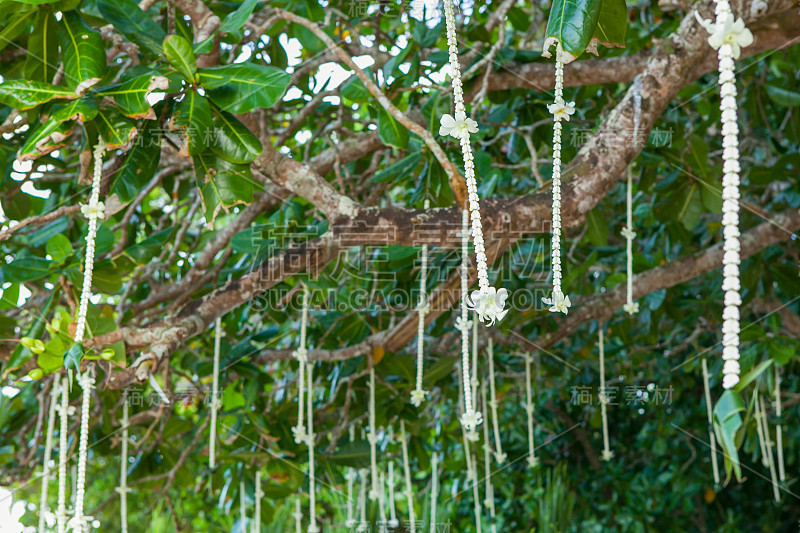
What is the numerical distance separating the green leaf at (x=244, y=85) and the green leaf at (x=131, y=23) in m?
Answer: 0.13

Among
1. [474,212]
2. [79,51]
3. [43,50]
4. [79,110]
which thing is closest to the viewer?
[474,212]

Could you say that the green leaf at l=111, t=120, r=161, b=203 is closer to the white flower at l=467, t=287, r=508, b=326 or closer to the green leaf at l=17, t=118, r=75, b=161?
the green leaf at l=17, t=118, r=75, b=161

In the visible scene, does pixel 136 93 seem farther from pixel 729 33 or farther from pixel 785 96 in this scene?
pixel 785 96

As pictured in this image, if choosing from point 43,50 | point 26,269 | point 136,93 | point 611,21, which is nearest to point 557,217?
point 611,21

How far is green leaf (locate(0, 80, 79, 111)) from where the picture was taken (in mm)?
1209

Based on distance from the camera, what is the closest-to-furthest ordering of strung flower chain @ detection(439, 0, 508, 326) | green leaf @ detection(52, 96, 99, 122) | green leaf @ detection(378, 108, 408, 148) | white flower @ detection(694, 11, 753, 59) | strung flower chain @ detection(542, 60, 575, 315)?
white flower @ detection(694, 11, 753, 59)
strung flower chain @ detection(439, 0, 508, 326)
strung flower chain @ detection(542, 60, 575, 315)
green leaf @ detection(52, 96, 99, 122)
green leaf @ detection(378, 108, 408, 148)

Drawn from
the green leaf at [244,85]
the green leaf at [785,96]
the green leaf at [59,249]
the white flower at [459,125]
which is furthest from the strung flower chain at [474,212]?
the green leaf at [785,96]

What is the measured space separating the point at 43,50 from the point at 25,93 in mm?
241

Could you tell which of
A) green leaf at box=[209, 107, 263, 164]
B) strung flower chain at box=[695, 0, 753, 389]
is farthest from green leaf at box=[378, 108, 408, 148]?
strung flower chain at box=[695, 0, 753, 389]

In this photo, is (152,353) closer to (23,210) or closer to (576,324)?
(23,210)

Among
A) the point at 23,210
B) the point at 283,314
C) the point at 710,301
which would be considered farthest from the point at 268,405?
the point at 710,301

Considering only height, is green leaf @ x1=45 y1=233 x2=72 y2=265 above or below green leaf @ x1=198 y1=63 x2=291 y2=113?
below

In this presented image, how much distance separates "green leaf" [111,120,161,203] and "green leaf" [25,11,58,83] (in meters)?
0.24

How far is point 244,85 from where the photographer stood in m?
1.29
